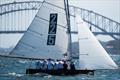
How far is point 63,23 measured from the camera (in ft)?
133

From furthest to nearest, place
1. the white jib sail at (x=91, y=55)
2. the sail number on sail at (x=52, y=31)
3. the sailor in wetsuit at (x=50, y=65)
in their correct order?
the sail number on sail at (x=52, y=31) < the sailor in wetsuit at (x=50, y=65) < the white jib sail at (x=91, y=55)

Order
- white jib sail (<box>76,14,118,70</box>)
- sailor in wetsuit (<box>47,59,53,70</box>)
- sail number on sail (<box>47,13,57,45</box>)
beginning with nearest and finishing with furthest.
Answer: white jib sail (<box>76,14,118,70</box>), sailor in wetsuit (<box>47,59,53,70</box>), sail number on sail (<box>47,13,57,45</box>)

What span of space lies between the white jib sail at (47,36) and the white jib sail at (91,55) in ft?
4.19

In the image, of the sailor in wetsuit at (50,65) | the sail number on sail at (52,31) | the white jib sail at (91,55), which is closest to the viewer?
the white jib sail at (91,55)

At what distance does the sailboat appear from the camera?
39500mm

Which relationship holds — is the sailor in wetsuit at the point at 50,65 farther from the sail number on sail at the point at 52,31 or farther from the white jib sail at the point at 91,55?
the white jib sail at the point at 91,55

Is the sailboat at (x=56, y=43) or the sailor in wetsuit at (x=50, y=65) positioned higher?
the sailboat at (x=56, y=43)

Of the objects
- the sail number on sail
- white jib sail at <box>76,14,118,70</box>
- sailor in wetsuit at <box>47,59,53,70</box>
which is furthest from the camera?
the sail number on sail

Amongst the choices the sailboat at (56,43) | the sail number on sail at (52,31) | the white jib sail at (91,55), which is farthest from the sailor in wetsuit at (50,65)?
the white jib sail at (91,55)

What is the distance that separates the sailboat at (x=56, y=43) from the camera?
1555 inches

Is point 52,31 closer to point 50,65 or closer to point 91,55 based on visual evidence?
point 50,65

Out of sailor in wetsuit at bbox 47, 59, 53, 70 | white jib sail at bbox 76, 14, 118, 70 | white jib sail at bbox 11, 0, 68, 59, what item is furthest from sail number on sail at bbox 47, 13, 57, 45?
white jib sail at bbox 76, 14, 118, 70

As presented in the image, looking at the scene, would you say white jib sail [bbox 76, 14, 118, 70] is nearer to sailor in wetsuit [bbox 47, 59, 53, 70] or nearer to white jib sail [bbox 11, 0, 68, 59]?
white jib sail [bbox 11, 0, 68, 59]

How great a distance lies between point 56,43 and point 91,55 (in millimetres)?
2706
